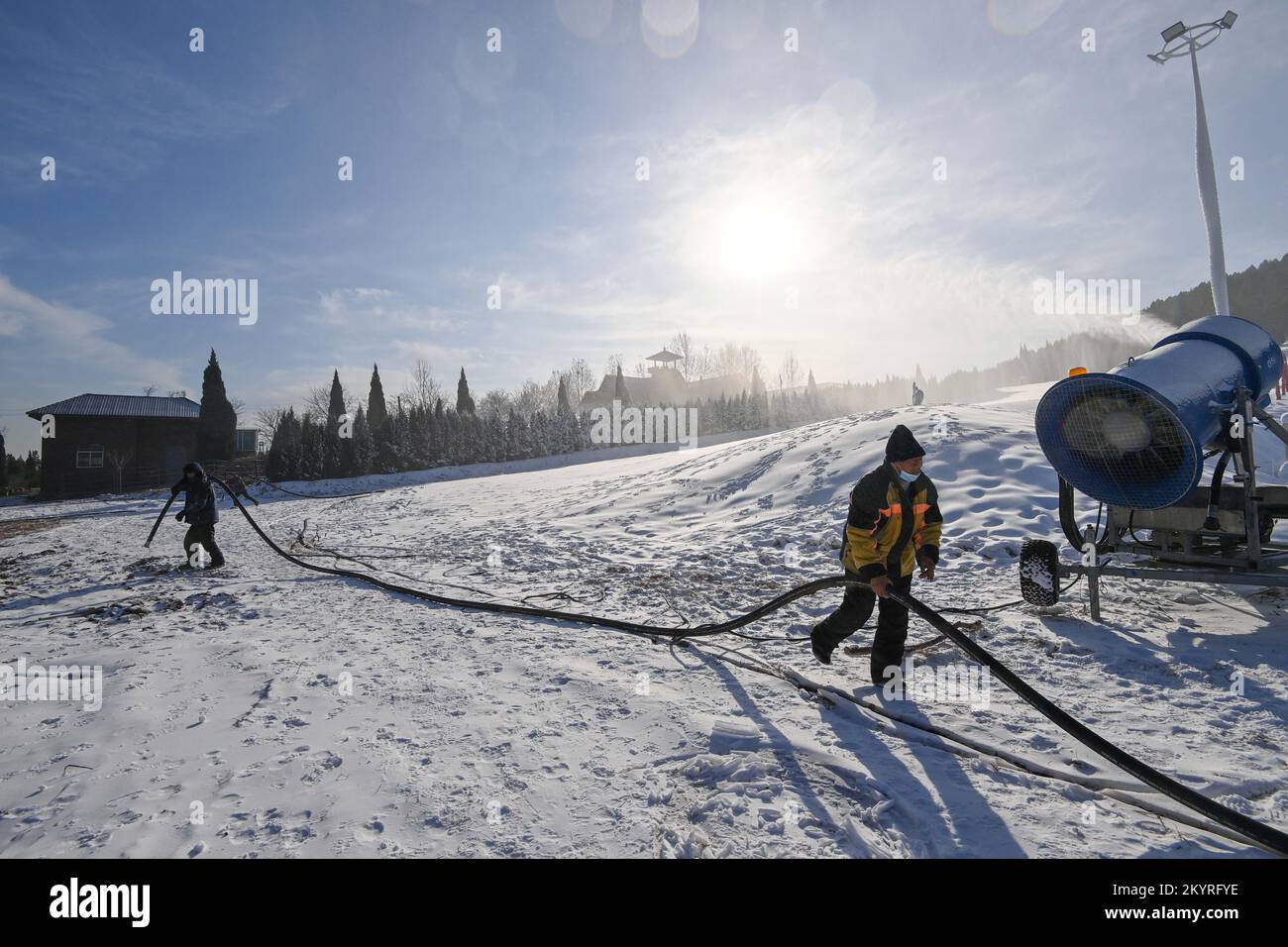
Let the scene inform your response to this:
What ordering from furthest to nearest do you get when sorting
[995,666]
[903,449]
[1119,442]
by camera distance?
[1119,442], [903,449], [995,666]

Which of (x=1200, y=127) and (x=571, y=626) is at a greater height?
(x=1200, y=127)

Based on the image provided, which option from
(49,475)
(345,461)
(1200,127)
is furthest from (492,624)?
(49,475)

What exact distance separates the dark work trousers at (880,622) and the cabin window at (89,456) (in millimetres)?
52920

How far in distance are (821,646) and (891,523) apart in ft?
3.75

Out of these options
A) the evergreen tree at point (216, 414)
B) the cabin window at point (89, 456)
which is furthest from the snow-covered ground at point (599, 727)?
the evergreen tree at point (216, 414)

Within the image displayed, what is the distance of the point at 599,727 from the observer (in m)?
3.67

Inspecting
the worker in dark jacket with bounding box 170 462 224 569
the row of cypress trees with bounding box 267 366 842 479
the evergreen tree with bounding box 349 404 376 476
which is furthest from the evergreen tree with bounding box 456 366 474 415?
the worker in dark jacket with bounding box 170 462 224 569

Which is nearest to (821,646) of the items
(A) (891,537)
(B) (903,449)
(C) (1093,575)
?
(A) (891,537)

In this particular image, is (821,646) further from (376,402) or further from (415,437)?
(376,402)

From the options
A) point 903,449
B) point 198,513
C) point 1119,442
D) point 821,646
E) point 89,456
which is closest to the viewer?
point 903,449

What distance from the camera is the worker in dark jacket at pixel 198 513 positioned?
9414mm
